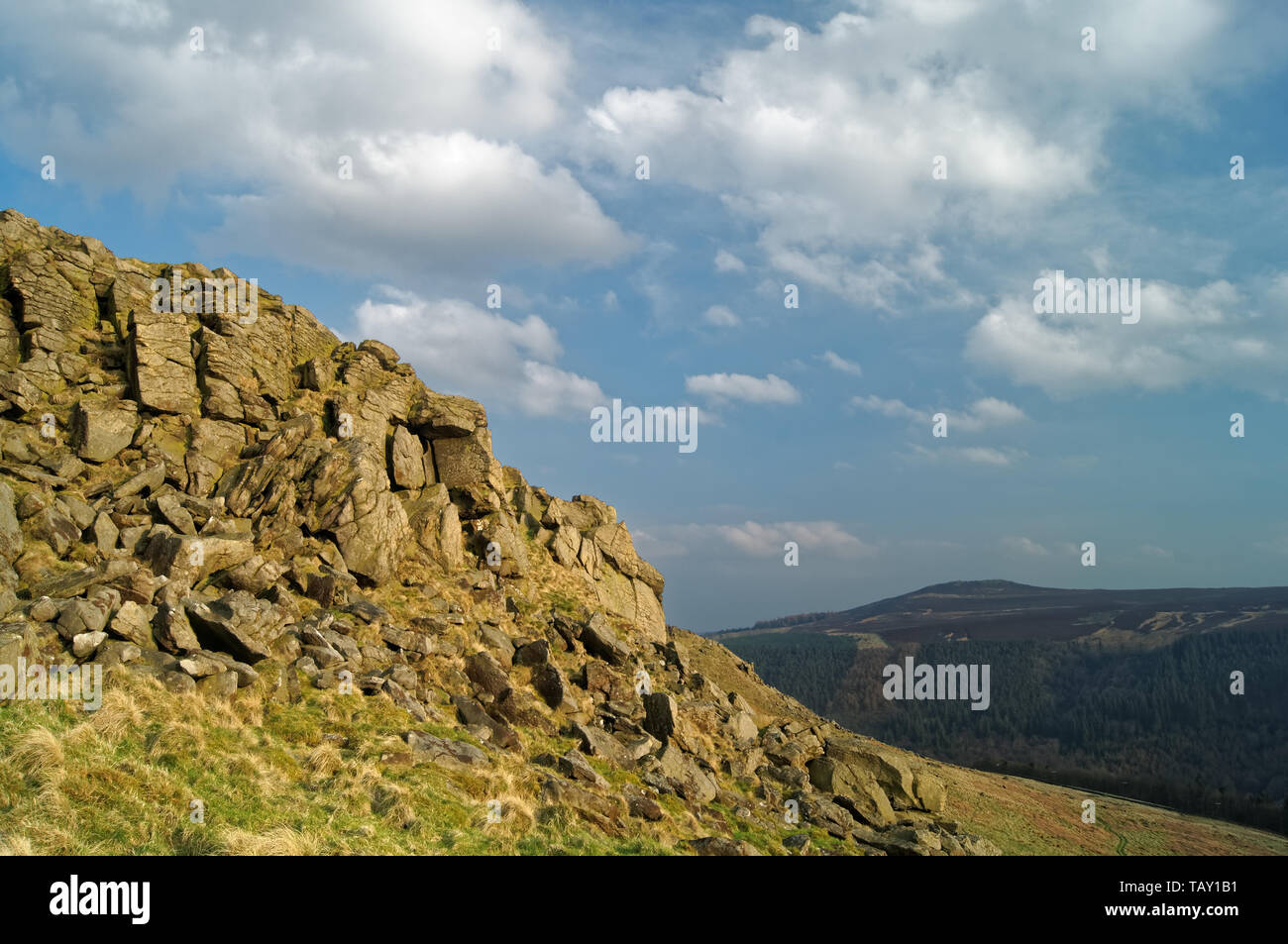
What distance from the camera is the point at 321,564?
29.8 meters

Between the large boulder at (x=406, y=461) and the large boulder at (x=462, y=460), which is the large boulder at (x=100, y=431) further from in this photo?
the large boulder at (x=462, y=460)

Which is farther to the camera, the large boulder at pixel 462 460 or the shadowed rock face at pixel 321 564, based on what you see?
the large boulder at pixel 462 460

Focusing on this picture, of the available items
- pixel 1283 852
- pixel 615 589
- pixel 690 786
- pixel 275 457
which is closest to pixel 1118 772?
pixel 1283 852

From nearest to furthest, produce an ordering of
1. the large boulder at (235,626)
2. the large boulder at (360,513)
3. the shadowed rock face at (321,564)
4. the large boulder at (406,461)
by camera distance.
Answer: the large boulder at (235,626) → the shadowed rock face at (321,564) → the large boulder at (360,513) → the large boulder at (406,461)

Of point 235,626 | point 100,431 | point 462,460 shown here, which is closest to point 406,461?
point 462,460

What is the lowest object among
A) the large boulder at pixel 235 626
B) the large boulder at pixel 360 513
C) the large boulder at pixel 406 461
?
the large boulder at pixel 235 626

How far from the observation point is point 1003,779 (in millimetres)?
51188

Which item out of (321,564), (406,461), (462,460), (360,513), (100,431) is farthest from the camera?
(462,460)

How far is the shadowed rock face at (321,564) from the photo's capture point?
869 inches

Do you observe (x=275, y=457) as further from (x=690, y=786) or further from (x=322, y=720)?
(x=690, y=786)

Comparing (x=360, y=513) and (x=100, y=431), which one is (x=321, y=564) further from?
(x=100, y=431)

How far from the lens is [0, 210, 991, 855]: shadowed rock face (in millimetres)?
22078

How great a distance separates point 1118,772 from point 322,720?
17204cm

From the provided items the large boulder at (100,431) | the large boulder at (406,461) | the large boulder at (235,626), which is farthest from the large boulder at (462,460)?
the large boulder at (235,626)
